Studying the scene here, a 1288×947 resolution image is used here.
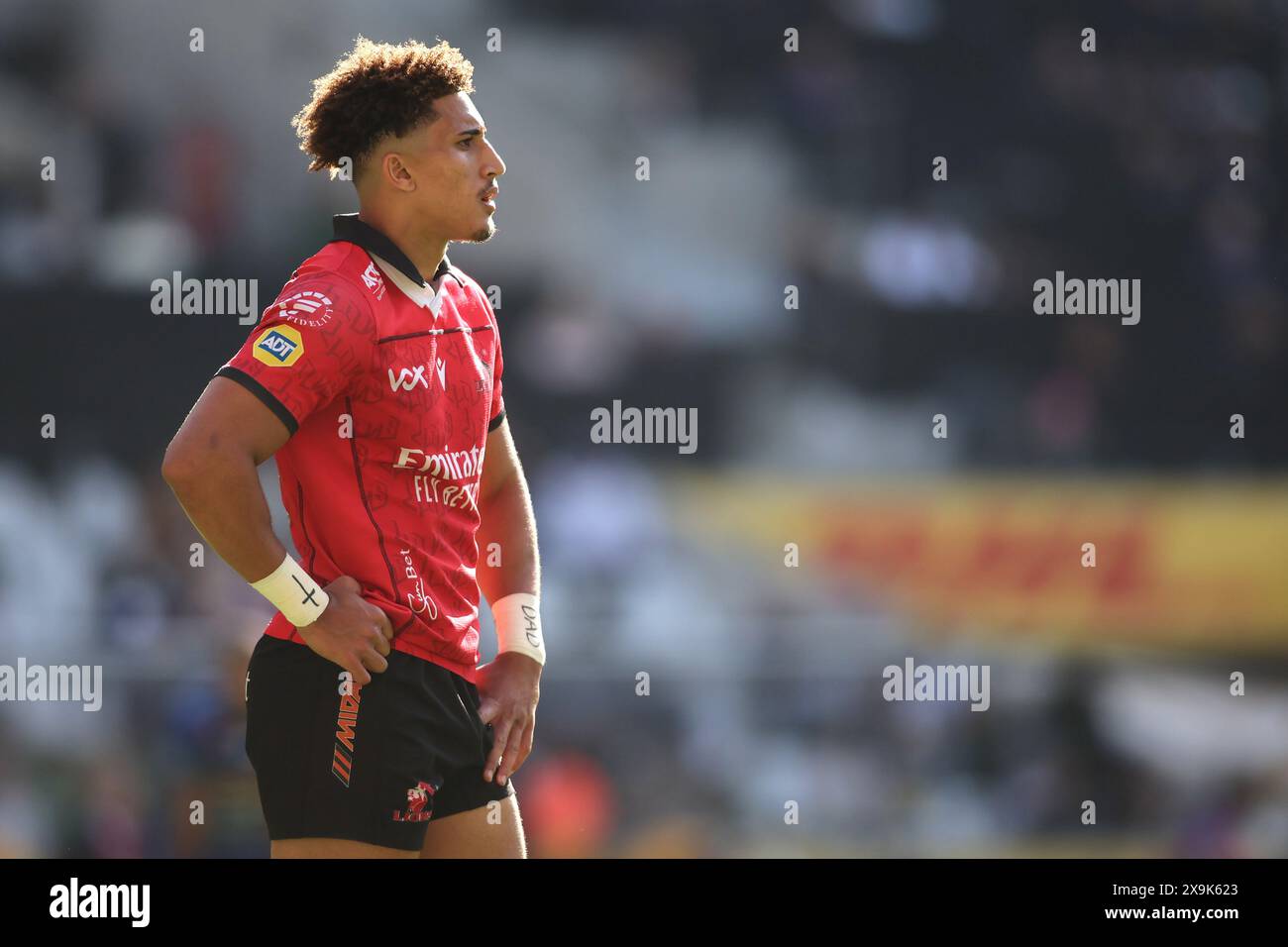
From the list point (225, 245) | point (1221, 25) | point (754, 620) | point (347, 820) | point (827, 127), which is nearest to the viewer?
point (347, 820)

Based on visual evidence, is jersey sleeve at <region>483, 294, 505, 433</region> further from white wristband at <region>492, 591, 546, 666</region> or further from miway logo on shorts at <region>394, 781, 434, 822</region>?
miway logo on shorts at <region>394, 781, 434, 822</region>

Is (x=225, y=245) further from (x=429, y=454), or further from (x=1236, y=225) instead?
(x=429, y=454)

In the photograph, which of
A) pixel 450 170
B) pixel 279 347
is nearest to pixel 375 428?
pixel 279 347

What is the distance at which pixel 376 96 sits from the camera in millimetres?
3096

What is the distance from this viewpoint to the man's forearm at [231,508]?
2723 millimetres

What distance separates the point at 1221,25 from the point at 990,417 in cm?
395

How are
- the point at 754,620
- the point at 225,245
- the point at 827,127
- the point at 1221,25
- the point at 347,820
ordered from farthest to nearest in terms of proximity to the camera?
the point at 1221,25
the point at 827,127
the point at 225,245
the point at 754,620
the point at 347,820

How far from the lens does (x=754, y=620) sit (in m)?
8.74

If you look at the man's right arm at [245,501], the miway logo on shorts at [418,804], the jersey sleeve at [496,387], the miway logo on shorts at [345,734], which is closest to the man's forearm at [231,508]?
the man's right arm at [245,501]

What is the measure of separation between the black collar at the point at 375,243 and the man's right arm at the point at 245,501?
39 cm

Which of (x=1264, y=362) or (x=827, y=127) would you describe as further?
(x=827, y=127)

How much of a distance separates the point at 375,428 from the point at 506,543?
566mm

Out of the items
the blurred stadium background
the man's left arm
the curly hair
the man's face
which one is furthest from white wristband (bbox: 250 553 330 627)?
the blurred stadium background

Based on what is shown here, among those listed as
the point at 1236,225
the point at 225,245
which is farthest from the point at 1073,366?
the point at 225,245
